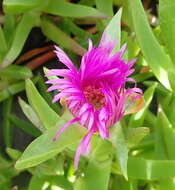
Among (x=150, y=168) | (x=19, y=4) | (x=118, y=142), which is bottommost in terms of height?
(x=150, y=168)

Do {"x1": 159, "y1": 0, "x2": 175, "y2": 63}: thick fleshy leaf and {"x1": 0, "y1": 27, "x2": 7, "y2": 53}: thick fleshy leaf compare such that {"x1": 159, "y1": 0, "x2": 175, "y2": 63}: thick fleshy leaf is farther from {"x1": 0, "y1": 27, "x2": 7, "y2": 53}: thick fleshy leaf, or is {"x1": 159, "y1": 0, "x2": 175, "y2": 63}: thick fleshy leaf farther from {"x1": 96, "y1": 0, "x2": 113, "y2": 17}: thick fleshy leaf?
{"x1": 0, "y1": 27, "x2": 7, "y2": 53}: thick fleshy leaf

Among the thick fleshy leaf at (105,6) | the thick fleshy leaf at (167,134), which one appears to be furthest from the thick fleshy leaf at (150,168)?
the thick fleshy leaf at (105,6)

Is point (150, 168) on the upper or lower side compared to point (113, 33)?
lower

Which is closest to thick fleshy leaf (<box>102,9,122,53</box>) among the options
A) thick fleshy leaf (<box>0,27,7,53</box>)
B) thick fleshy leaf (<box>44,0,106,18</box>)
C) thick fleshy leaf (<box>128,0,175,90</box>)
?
thick fleshy leaf (<box>128,0,175,90</box>)

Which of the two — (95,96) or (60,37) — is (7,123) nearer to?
(60,37)

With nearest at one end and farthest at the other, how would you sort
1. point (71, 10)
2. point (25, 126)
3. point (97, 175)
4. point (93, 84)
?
point (93, 84)
point (97, 175)
point (71, 10)
point (25, 126)

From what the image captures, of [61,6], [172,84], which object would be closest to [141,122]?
[172,84]

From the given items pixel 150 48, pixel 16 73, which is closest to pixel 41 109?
pixel 150 48
